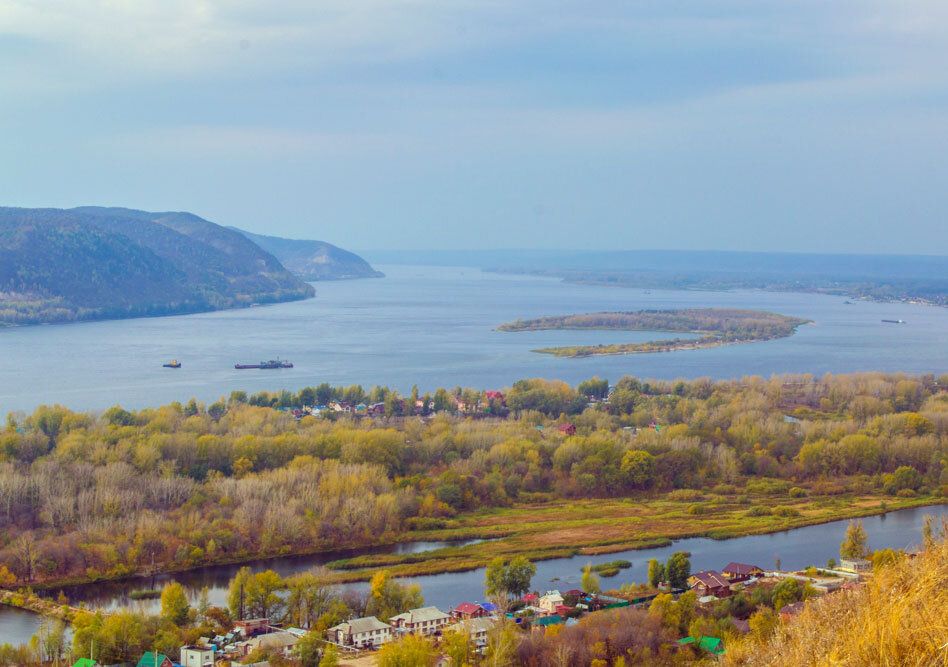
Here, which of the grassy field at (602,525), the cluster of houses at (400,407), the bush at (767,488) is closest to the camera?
the grassy field at (602,525)

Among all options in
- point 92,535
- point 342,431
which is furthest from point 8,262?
point 92,535

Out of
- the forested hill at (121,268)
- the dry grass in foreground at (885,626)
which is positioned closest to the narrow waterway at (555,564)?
the dry grass in foreground at (885,626)

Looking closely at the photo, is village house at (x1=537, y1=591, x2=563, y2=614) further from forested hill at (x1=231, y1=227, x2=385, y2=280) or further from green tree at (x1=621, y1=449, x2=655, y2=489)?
forested hill at (x1=231, y1=227, x2=385, y2=280)

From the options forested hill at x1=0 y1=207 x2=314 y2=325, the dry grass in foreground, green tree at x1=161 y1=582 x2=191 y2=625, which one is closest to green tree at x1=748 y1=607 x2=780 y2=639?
the dry grass in foreground

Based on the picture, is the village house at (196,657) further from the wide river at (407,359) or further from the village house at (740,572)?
the village house at (740,572)

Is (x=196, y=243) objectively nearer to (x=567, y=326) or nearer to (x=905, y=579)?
(x=567, y=326)

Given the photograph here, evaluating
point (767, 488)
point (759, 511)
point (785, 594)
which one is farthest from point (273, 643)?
point (767, 488)
